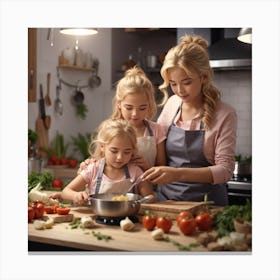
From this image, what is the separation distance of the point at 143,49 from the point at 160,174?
72.4 inches

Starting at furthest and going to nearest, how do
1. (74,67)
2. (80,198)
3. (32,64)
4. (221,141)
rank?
(74,67) < (32,64) < (221,141) < (80,198)

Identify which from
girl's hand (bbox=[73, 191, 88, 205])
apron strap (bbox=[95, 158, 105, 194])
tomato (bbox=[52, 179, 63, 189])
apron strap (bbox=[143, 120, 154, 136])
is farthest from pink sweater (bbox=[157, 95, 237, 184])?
tomato (bbox=[52, 179, 63, 189])

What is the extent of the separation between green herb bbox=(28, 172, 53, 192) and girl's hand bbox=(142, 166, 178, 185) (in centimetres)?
46

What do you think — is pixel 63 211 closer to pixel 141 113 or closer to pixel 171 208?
pixel 171 208

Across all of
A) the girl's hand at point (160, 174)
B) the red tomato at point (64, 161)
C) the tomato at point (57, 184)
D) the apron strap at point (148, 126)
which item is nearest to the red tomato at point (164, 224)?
the girl's hand at point (160, 174)

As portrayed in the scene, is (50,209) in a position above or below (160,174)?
below

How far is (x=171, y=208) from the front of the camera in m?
1.80

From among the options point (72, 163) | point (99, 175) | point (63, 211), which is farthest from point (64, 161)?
point (63, 211)

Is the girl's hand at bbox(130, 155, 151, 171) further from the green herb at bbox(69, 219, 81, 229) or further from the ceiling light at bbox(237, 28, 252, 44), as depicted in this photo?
the ceiling light at bbox(237, 28, 252, 44)

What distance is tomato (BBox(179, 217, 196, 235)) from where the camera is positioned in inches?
65.0

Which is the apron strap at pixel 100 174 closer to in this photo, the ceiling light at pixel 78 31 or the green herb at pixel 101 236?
the green herb at pixel 101 236

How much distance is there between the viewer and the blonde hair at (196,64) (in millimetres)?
1915

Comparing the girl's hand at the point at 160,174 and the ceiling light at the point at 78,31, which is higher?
the ceiling light at the point at 78,31
